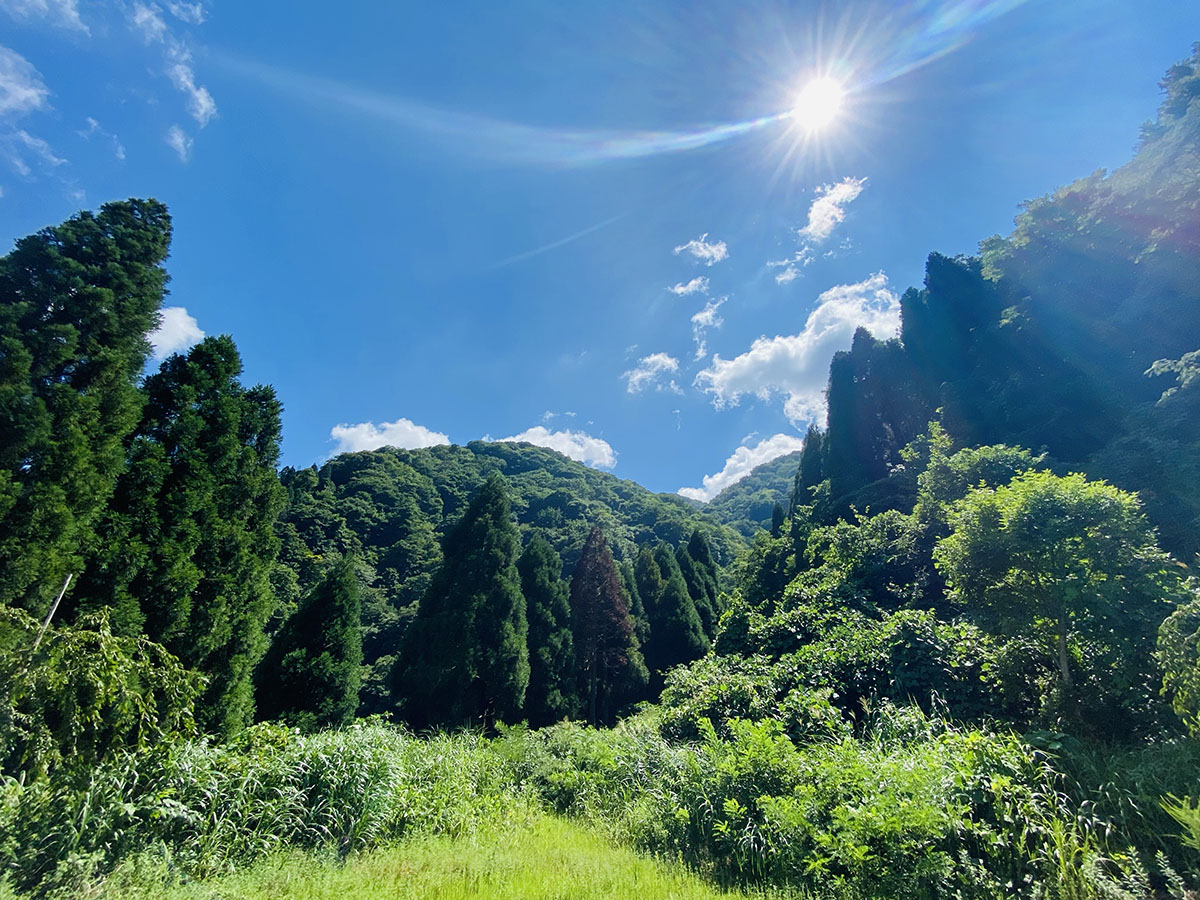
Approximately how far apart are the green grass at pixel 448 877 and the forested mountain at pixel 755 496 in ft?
175

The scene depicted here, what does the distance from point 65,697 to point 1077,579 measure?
9738 millimetres

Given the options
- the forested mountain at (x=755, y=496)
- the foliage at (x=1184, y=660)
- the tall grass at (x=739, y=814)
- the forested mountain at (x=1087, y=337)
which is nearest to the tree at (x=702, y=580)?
the forested mountain at (x=1087, y=337)

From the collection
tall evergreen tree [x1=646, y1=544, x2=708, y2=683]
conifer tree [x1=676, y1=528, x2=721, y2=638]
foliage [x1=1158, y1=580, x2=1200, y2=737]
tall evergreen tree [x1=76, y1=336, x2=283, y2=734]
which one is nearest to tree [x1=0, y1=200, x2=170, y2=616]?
tall evergreen tree [x1=76, y1=336, x2=283, y2=734]

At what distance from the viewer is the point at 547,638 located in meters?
18.3

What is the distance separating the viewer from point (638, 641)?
21969mm

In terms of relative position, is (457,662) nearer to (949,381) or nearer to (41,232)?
(41,232)

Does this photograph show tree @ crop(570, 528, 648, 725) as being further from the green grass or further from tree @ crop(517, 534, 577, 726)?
the green grass

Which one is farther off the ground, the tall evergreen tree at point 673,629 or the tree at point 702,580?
the tree at point 702,580


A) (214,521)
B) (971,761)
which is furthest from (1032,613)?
(214,521)

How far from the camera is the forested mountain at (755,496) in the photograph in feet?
195

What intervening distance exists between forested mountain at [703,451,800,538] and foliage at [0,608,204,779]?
182ft

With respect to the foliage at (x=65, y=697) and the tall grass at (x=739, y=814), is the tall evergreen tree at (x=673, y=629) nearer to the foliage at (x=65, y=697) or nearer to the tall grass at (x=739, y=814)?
the tall grass at (x=739, y=814)

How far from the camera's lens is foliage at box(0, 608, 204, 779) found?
11.9 ft

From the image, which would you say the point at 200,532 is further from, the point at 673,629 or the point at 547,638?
the point at 673,629
